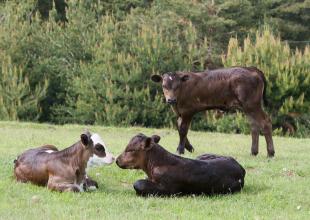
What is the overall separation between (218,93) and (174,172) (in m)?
4.22

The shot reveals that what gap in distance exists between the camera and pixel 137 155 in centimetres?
1017

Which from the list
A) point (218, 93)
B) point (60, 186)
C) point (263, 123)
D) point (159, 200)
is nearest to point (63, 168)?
point (60, 186)

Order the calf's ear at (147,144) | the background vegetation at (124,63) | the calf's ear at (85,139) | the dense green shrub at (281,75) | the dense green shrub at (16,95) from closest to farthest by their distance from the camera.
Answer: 1. the calf's ear at (85,139)
2. the calf's ear at (147,144)
3. the dense green shrub at (281,75)
4. the background vegetation at (124,63)
5. the dense green shrub at (16,95)

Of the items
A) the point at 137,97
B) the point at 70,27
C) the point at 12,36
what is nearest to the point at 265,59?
the point at 137,97

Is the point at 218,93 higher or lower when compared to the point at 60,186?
higher

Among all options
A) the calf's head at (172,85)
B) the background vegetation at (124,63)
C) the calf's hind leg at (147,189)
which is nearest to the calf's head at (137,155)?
the calf's hind leg at (147,189)

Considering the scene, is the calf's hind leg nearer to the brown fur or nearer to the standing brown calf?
the brown fur

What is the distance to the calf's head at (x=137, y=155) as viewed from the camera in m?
10.1

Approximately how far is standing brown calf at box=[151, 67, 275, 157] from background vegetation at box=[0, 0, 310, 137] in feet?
45.8

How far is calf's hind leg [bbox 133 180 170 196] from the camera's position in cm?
980

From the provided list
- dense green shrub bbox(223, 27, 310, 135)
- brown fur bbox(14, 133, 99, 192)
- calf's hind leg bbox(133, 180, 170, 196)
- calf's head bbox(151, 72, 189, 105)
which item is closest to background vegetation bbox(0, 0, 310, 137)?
dense green shrub bbox(223, 27, 310, 135)

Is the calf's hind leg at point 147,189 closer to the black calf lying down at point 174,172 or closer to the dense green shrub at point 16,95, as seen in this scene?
the black calf lying down at point 174,172

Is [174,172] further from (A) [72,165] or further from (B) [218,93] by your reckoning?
(B) [218,93]

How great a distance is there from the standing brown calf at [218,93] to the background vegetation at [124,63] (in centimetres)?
1396
